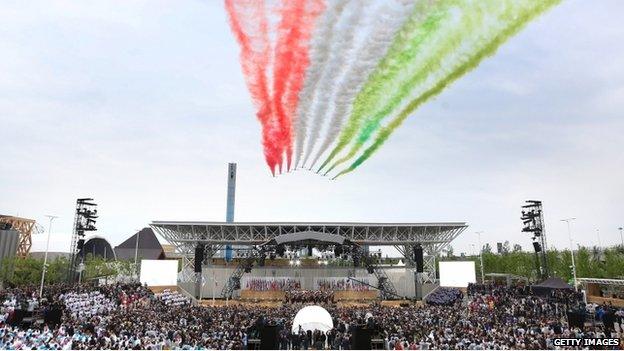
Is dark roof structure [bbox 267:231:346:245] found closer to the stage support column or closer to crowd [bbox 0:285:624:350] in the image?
the stage support column

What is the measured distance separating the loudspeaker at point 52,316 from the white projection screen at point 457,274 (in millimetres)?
41538

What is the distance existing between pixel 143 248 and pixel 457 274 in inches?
3080

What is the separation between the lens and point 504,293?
42.4m

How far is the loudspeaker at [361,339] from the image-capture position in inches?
720

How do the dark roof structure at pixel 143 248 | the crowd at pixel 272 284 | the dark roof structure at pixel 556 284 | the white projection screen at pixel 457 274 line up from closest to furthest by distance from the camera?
the dark roof structure at pixel 556 284
the white projection screen at pixel 457 274
the crowd at pixel 272 284
the dark roof structure at pixel 143 248

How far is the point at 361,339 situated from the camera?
60.6 ft

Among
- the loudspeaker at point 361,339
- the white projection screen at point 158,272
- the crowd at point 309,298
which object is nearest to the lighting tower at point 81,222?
the white projection screen at point 158,272

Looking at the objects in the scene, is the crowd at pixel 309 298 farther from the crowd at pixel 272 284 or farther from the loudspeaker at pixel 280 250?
the crowd at pixel 272 284

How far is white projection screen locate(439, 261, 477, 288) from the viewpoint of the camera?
→ 173 ft

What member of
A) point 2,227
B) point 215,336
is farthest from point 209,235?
point 215,336

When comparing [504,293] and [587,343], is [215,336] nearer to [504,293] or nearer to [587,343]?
[587,343]

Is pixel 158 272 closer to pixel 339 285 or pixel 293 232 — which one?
pixel 293 232

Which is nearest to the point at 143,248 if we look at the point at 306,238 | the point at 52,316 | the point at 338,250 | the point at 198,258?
the point at 198,258

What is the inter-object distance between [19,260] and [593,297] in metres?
69.8
